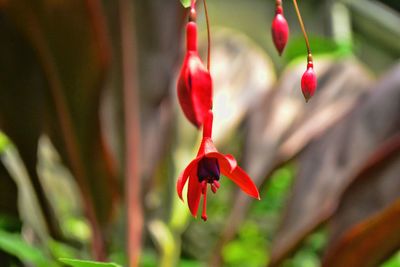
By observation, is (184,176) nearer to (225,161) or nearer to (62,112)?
(225,161)

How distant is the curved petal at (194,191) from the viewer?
0.44 meters

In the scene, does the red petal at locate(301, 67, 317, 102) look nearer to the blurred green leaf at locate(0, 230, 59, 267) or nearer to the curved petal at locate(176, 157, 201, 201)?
the curved petal at locate(176, 157, 201, 201)

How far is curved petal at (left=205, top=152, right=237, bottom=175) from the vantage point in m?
0.43

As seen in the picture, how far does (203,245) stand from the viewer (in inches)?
83.3

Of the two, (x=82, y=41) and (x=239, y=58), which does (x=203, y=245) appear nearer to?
(x=239, y=58)

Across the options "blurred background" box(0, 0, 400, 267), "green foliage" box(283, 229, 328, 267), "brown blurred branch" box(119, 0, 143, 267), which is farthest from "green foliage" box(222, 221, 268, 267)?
"brown blurred branch" box(119, 0, 143, 267)

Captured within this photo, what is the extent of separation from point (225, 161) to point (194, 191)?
0.03 m

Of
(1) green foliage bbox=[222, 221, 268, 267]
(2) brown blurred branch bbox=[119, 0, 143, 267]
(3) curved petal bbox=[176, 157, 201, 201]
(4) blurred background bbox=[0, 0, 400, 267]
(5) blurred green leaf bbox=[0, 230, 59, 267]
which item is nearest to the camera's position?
(3) curved petal bbox=[176, 157, 201, 201]

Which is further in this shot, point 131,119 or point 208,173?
point 131,119

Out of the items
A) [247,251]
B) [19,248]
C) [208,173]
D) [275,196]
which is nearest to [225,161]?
[208,173]

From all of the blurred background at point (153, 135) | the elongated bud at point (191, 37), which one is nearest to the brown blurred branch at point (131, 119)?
the blurred background at point (153, 135)

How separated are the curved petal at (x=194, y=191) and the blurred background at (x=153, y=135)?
1.29 ft

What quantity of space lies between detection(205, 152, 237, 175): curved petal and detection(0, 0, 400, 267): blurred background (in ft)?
1.28

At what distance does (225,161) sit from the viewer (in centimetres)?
44
